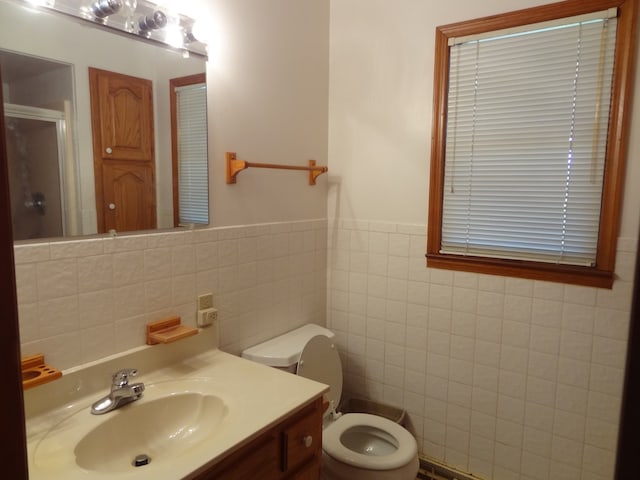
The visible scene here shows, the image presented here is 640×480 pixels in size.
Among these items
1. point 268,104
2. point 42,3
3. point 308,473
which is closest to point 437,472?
point 308,473

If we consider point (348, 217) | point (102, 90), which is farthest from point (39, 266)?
point (348, 217)

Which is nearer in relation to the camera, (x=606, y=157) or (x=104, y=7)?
(x=104, y=7)

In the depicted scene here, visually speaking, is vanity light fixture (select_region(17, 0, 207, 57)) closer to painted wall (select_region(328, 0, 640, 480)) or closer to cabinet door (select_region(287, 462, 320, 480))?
painted wall (select_region(328, 0, 640, 480))

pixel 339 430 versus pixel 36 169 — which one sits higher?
pixel 36 169

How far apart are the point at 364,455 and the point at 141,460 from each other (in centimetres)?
95

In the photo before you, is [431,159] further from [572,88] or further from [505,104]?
[572,88]

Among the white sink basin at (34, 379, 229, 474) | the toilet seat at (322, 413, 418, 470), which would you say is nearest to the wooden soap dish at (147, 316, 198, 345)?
the white sink basin at (34, 379, 229, 474)

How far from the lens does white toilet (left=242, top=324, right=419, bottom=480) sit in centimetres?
173

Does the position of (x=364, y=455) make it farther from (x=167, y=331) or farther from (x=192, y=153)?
(x=192, y=153)

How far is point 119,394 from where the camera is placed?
1281 millimetres

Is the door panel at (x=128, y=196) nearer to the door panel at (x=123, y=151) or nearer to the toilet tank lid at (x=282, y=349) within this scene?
the door panel at (x=123, y=151)

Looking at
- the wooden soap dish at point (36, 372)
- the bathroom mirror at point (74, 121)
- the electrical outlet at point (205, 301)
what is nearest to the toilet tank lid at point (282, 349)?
the electrical outlet at point (205, 301)

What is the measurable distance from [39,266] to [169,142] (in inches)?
23.5

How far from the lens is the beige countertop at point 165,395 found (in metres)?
1.03
